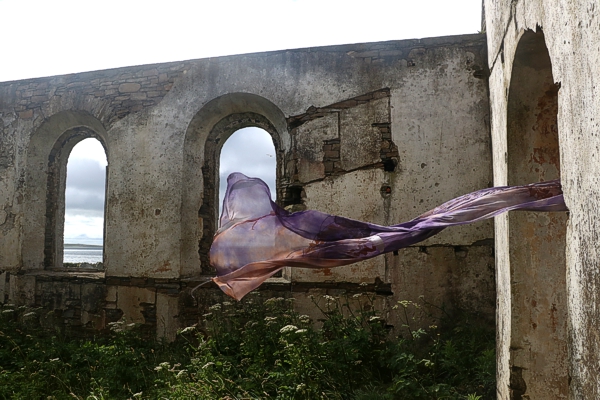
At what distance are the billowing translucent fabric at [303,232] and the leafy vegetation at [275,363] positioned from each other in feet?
4.27

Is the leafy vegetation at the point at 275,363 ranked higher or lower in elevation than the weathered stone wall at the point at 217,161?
lower

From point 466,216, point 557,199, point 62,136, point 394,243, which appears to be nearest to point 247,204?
point 394,243

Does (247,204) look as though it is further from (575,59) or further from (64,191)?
(64,191)

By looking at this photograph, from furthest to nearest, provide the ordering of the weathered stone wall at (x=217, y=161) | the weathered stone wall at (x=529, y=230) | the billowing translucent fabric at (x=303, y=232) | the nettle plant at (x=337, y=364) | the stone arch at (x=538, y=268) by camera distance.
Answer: the weathered stone wall at (x=217, y=161) → the nettle plant at (x=337, y=364) → the stone arch at (x=538, y=268) → the weathered stone wall at (x=529, y=230) → the billowing translucent fabric at (x=303, y=232)

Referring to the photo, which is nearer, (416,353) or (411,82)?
(416,353)

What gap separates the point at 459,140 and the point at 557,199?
134 inches

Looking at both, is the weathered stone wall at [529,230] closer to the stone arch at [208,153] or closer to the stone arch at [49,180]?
the stone arch at [208,153]

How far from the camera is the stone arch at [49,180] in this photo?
23.9ft

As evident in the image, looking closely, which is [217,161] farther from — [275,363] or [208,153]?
[275,363]

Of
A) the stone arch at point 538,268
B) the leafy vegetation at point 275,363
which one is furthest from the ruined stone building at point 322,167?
the leafy vegetation at point 275,363

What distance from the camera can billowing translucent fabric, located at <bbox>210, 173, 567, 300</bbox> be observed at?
250 cm

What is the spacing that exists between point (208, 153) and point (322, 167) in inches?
77.1

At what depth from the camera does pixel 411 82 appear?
573cm

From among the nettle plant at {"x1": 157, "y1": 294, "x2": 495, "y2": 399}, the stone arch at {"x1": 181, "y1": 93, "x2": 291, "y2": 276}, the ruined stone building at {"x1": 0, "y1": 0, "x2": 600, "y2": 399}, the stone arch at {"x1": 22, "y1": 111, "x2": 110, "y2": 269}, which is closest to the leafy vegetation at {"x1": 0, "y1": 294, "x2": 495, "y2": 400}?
the nettle plant at {"x1": 157, "y1": 294, "x2": 495, "y2": 399}
